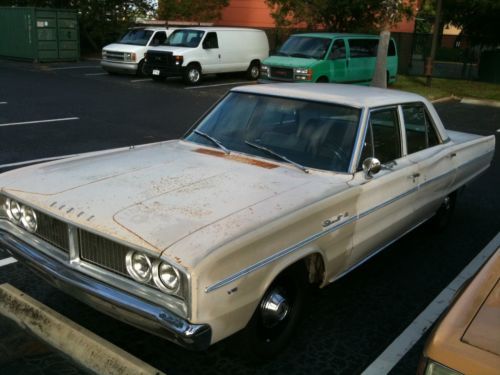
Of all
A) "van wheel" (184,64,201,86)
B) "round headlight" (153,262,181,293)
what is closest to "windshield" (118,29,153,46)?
"van wheel" (184,64,201,86)

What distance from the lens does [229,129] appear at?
446cm

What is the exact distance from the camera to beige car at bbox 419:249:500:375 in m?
2.07

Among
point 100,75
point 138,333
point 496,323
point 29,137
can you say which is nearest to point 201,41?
point 100,75

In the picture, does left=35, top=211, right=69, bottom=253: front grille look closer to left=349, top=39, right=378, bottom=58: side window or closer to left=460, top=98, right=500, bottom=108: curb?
left=349, top=39, right=378, bottom=58: side window

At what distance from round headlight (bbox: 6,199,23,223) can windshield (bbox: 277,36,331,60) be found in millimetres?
12740

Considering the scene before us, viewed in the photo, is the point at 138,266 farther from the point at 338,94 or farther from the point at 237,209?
the point at 338,94

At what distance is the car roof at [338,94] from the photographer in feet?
14.2

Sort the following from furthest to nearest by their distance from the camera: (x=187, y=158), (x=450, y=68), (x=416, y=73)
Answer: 1. (x=450, y=68)
2. (x=416, y=73)
3. (x=187, y=158)

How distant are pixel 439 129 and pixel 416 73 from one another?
20.7m

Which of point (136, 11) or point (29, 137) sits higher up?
A: point (136, 11)

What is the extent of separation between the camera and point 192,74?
18.0 m

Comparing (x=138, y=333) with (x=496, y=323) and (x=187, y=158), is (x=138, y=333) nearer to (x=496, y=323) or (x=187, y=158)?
(x=187, y=158)

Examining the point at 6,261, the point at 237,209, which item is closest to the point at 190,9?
the point at 6,261

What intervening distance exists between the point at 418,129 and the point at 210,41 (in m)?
14.6
